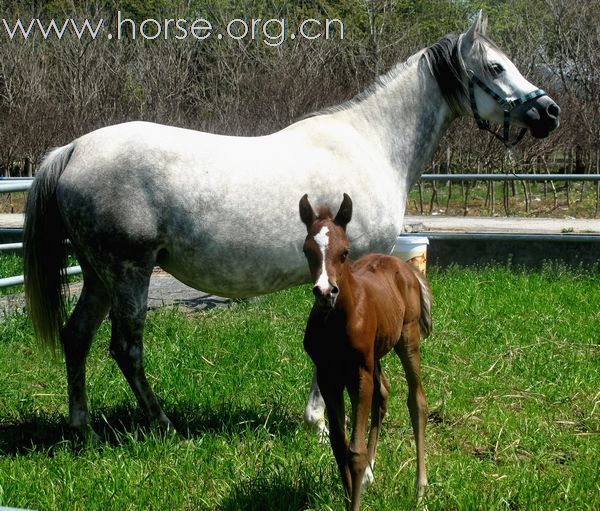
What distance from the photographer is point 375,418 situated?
376cm

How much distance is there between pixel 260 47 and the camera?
91.8 feet

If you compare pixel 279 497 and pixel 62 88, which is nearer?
pixel 279 497

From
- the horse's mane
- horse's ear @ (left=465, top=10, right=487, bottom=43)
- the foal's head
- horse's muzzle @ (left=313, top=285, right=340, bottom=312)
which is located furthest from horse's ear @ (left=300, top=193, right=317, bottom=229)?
horse's ear @ (left=465, top=10, right=487, bottom=43)

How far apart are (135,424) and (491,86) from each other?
284 cm

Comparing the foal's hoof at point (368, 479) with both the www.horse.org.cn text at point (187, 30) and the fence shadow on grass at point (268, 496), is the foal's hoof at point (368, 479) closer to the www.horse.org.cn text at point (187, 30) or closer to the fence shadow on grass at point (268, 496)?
the fence shadow on grass at point (268, 496)

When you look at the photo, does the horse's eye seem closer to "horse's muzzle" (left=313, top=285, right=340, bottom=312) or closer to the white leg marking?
the white leg marking

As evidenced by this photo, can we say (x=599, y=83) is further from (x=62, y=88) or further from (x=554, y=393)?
(x=554, y=393)

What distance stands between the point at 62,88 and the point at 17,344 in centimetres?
2149

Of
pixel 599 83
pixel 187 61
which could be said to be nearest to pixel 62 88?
pixel 187 61

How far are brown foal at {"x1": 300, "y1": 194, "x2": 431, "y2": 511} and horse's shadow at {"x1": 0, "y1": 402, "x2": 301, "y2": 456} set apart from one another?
100cm

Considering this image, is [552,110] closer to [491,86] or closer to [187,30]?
[491,86]

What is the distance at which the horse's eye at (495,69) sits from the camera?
499cm

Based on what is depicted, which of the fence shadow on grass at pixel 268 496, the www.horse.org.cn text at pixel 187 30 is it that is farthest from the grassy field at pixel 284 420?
the www.horse.org.cn text at pixel 187 30

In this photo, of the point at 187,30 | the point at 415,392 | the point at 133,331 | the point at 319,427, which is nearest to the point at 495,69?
the point at 415,392
